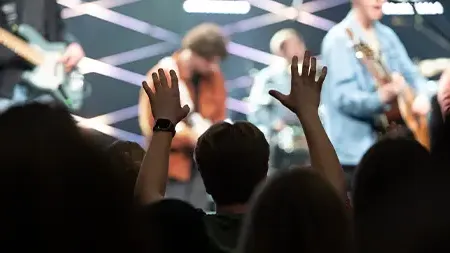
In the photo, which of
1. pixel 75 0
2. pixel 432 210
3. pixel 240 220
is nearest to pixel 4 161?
pixel 432 210

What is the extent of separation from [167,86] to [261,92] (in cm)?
308

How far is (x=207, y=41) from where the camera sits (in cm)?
495

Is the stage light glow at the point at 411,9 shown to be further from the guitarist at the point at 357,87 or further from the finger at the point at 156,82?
the finger at the point at 156,82

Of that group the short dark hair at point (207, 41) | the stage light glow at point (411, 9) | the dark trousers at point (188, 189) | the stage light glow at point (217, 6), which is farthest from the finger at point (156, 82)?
the stage light glow at point (411, 9)

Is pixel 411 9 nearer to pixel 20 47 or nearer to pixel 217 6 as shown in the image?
pixel 217 6

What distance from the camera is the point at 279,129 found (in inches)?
189

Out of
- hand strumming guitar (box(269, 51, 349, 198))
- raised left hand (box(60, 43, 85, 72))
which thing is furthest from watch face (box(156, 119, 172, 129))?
raised left hand (box(60, 43, 85, 72))

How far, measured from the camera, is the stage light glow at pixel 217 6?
5176 mm

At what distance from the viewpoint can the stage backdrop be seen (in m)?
5.09

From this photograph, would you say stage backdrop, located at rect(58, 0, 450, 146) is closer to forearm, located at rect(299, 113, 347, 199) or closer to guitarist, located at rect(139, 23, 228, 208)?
guitarist, located at rect(139, 23, 228, 208)

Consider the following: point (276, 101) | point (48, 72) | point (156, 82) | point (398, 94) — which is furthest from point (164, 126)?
point (48, 72)

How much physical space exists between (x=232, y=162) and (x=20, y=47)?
359 centimetres

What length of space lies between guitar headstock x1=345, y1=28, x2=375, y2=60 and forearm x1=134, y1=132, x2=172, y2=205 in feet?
9.96

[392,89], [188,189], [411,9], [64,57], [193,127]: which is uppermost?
[411,9]
